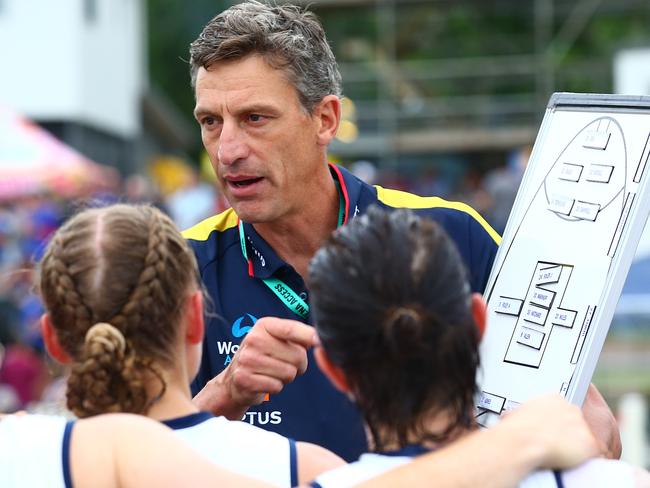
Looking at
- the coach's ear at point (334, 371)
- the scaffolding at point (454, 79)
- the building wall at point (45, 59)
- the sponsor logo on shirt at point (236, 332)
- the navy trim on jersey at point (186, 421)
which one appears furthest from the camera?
the building wall at point (45, 59)

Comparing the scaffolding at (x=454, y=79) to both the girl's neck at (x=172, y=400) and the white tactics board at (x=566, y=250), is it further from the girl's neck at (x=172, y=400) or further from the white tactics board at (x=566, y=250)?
the girl's neck at (x=172, y=400)

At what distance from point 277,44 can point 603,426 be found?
1460 mm

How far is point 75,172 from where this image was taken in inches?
674

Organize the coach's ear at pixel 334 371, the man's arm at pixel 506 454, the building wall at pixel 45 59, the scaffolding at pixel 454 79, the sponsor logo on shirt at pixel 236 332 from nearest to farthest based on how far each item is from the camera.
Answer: the man's arm at pixel 506 454
the coach's ear at pixel 334 371
the sponsor logo on shirt at pixel 236 332
the scaffolding at pixel 454 79
the building wall at pixel 45 59

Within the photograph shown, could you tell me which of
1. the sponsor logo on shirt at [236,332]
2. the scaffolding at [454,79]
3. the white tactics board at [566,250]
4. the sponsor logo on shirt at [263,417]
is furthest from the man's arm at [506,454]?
the scaffolding at [454,79]

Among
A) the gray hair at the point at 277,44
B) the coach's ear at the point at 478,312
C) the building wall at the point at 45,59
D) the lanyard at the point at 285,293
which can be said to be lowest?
the building wall at the point at 45,59

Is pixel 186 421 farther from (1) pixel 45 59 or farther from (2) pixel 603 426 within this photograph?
(1) pixel 45 59

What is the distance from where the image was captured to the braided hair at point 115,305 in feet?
8.50

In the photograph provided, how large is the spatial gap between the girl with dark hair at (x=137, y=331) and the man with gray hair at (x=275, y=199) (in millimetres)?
943

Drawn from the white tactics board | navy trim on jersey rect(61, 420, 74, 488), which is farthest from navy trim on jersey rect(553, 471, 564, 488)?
navy trim on jersey rect(61, 420, 74, 488)

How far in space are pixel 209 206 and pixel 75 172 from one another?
354 cm

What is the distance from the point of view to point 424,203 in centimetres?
391

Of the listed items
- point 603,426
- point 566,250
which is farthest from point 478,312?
point 603,426

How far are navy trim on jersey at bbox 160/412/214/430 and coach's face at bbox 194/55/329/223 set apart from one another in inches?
46.6
